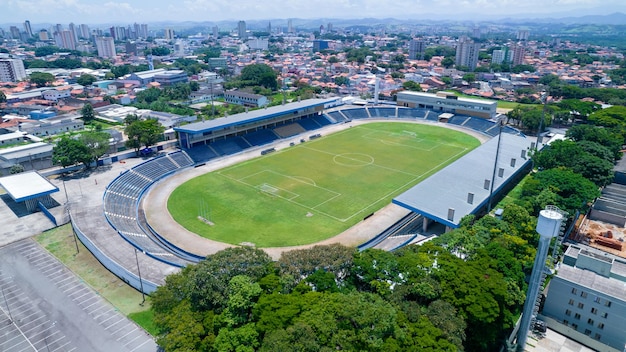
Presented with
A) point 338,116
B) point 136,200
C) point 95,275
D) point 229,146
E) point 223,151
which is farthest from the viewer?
point 338,116

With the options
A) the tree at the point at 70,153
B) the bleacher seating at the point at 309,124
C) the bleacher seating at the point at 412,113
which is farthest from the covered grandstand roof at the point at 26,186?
the bleacher seating at the point at 412,113

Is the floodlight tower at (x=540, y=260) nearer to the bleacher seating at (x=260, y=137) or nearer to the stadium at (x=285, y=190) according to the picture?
the stadium at (x=285, y=190)

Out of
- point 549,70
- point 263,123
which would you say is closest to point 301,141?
point 263,123

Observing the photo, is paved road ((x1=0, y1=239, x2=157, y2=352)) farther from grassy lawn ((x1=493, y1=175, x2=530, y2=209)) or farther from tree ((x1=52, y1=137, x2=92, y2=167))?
grassy lawn ((x1=493, y1=175, x2=530, y2=209))

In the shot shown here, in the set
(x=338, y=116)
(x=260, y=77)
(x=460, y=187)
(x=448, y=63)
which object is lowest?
(x=338, y=116)

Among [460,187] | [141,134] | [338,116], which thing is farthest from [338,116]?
[460,187]

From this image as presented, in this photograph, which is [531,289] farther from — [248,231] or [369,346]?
[248,231]

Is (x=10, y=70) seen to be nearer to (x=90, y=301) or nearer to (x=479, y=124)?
(x=90, y=301)
